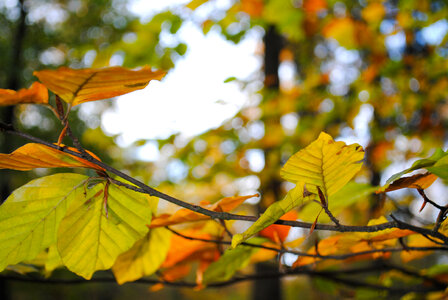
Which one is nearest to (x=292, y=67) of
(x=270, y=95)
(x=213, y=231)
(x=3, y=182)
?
(x=270, y=95)

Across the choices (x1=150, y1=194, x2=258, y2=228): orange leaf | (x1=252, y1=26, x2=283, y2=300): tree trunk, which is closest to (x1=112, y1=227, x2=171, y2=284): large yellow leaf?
(x1=150, y1=194, x2=258, y2=228): orange leaf

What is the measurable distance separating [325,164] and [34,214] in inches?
12.6

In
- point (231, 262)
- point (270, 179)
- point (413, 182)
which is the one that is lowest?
point (231, 262)

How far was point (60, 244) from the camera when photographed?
36 centimetres

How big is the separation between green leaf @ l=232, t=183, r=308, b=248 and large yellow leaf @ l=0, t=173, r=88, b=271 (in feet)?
0.64

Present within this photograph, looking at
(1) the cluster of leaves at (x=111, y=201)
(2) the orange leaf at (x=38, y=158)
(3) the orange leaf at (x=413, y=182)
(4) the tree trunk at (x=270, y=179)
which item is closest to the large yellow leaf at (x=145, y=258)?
(1) the cluster of leaves at (x=111, y=201)

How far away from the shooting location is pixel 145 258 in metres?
0.50

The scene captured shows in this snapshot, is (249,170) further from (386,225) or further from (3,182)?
(3,182)

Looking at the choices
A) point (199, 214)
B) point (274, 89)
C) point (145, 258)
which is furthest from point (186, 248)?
point (274, 89)

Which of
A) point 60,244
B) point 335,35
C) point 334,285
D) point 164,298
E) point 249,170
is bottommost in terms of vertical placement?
point 164,298

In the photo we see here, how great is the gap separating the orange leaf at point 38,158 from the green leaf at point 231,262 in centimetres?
26

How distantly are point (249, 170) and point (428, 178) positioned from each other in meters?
1.69

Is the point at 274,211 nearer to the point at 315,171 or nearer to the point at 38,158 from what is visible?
the point at 315,171

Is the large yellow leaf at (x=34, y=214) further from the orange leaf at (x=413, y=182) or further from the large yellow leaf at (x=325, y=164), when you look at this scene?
the orange leaf at (x=413, y=182)
